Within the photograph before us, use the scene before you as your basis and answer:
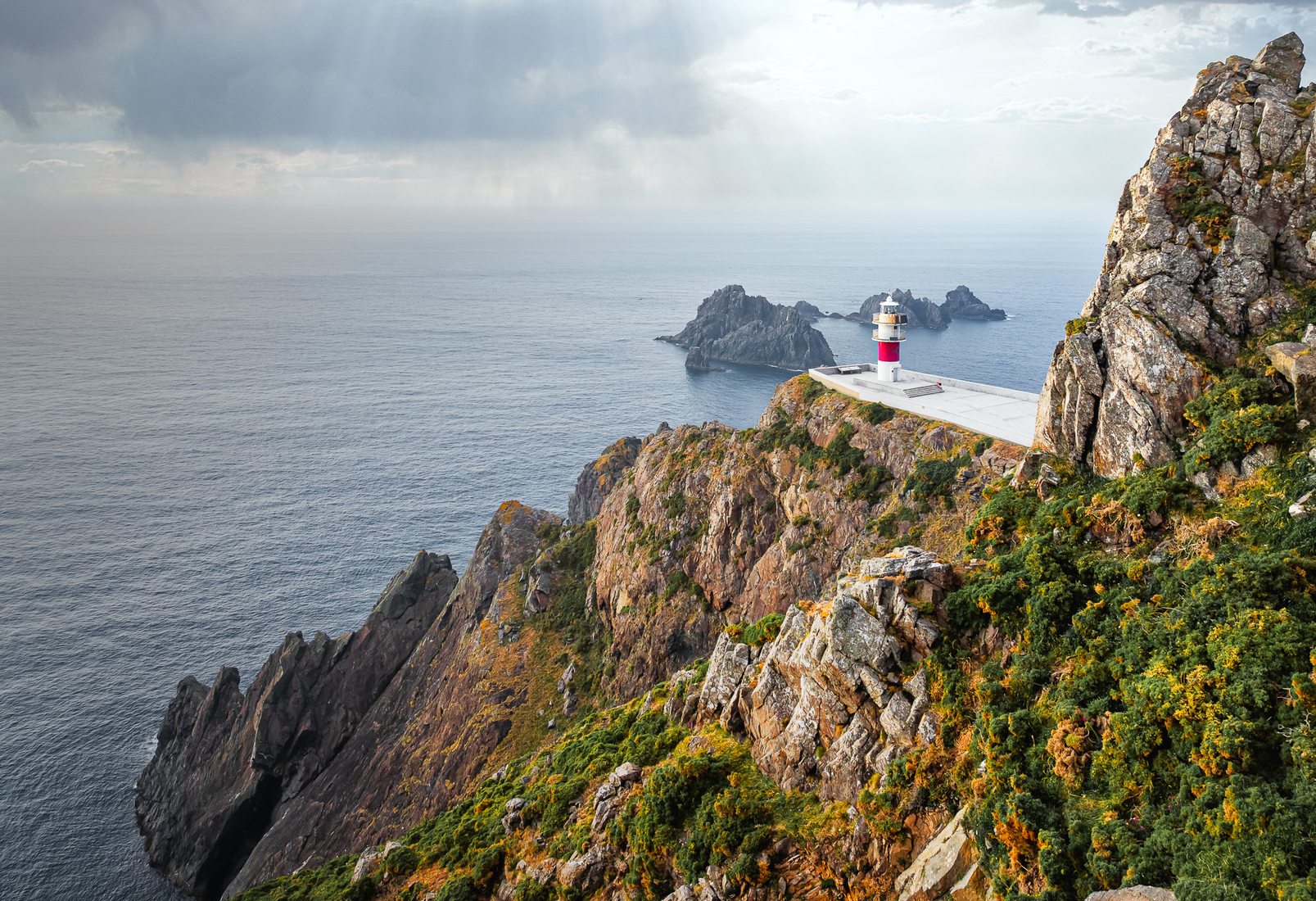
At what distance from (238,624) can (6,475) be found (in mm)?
57595

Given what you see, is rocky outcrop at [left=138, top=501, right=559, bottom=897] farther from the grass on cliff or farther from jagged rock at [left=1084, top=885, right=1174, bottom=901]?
jagged rock at [left=1084, top=885, right=1174, bottom=901]

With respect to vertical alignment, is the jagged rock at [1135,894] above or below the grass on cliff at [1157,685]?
below

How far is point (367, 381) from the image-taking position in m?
162

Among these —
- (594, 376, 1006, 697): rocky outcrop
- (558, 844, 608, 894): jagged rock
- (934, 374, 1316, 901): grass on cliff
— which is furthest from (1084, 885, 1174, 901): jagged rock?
(594, 376, 1006, 697): rocky outcrop

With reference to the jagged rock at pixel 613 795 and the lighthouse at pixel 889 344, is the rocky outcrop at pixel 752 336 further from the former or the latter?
the jagged rock at pixel 613 795

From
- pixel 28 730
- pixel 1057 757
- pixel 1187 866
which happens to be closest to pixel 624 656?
pixel 1057 757

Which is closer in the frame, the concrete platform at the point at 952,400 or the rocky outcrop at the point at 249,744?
the concrete platform at the point at 952,400

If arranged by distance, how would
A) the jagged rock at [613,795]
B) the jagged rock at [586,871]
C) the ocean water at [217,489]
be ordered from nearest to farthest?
1. the jagged rock at [586,871]
2. the jagged rock at [613,795]
3. the ocean water at [217,489]

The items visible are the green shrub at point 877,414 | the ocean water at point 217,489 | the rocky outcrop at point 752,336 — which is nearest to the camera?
the green shrub at point 877,414

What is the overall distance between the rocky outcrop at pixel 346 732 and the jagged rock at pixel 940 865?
1564 inches

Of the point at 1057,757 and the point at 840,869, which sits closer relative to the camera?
the point at 1057,757

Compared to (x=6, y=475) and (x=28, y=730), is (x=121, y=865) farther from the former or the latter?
(x=6, y=475)

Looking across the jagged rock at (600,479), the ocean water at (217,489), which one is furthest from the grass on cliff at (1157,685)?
the jagged rock at (600,479)

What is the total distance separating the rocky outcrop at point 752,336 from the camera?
583 feet
